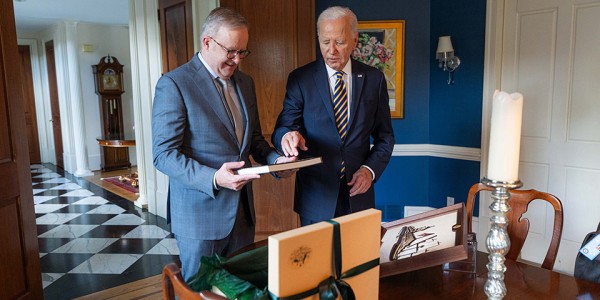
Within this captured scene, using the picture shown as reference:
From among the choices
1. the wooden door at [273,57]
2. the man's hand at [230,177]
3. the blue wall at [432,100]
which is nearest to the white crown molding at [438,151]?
the blue wall at [432,100]

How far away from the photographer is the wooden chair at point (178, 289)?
0.78 metres

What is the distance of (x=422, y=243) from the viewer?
128 centimetres

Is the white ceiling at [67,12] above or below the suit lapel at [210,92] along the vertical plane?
above

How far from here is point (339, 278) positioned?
2.65 ft

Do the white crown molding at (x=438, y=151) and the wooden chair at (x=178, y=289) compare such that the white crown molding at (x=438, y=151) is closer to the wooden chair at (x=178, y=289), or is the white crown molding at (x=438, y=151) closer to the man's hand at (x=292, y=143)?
the man's hand at (x=292, y=143)

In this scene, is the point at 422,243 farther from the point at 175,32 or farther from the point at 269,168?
the point at 175,32

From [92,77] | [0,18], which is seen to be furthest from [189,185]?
[92,77]

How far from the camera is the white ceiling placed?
5.64m

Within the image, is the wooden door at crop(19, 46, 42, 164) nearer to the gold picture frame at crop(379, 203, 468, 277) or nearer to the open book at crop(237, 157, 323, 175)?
the open book at crop(237, 157, 323, 175)

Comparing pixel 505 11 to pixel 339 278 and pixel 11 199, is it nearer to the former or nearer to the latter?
pixel 339 278

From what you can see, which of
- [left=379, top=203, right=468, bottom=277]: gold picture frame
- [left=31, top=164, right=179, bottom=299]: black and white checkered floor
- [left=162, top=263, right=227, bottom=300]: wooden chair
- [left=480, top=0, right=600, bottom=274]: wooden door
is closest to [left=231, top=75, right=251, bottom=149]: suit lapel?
[left=379, top=203, right=468, bottom=277]: gold picture frame

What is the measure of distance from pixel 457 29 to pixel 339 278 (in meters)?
3.33

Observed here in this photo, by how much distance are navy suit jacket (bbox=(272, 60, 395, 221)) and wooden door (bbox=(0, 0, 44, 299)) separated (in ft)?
4.96

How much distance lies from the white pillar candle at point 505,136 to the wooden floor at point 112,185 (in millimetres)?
5349
